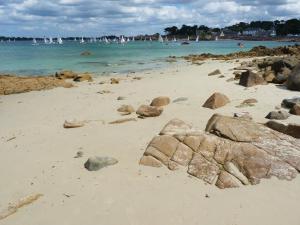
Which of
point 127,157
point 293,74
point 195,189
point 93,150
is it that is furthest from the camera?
point 293,74

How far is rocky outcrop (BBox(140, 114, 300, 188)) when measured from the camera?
5854 millimetres

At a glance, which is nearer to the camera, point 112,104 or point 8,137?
point 8,137

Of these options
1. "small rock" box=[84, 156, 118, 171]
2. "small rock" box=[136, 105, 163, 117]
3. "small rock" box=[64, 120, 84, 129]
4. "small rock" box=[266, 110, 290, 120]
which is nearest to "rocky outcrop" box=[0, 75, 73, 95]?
"small rock" box=[64, 120, 84, 129]

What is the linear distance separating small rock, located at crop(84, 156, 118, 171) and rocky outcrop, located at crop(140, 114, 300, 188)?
556 millimetres

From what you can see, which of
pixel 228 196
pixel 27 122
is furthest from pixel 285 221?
pixel 27 122

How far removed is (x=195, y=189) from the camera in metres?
5.64

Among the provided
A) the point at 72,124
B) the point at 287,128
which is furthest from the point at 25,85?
the point at 287,128

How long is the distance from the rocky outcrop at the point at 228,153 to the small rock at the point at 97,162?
0.56m

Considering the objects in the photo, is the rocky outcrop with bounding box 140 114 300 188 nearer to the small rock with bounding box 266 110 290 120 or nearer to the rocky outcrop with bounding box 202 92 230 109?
the small rock with bounding box 266 110 290 120

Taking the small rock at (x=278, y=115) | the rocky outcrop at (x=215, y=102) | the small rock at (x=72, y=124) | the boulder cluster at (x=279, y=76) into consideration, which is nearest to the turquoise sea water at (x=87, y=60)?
the boulder cluster at (x=279, y=76)

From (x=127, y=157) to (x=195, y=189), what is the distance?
62.4 inches

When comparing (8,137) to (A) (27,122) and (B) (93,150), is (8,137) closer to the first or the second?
(A) (27,122)

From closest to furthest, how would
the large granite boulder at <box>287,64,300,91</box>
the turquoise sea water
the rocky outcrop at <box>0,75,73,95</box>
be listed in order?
the large granite boulder at <box>287,64,300,91</box> → the rocky outcrop at <box>0,75,73,95</box> → the turquoise sea water

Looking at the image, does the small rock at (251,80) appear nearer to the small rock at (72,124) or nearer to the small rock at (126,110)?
the small rock at (126,110)
